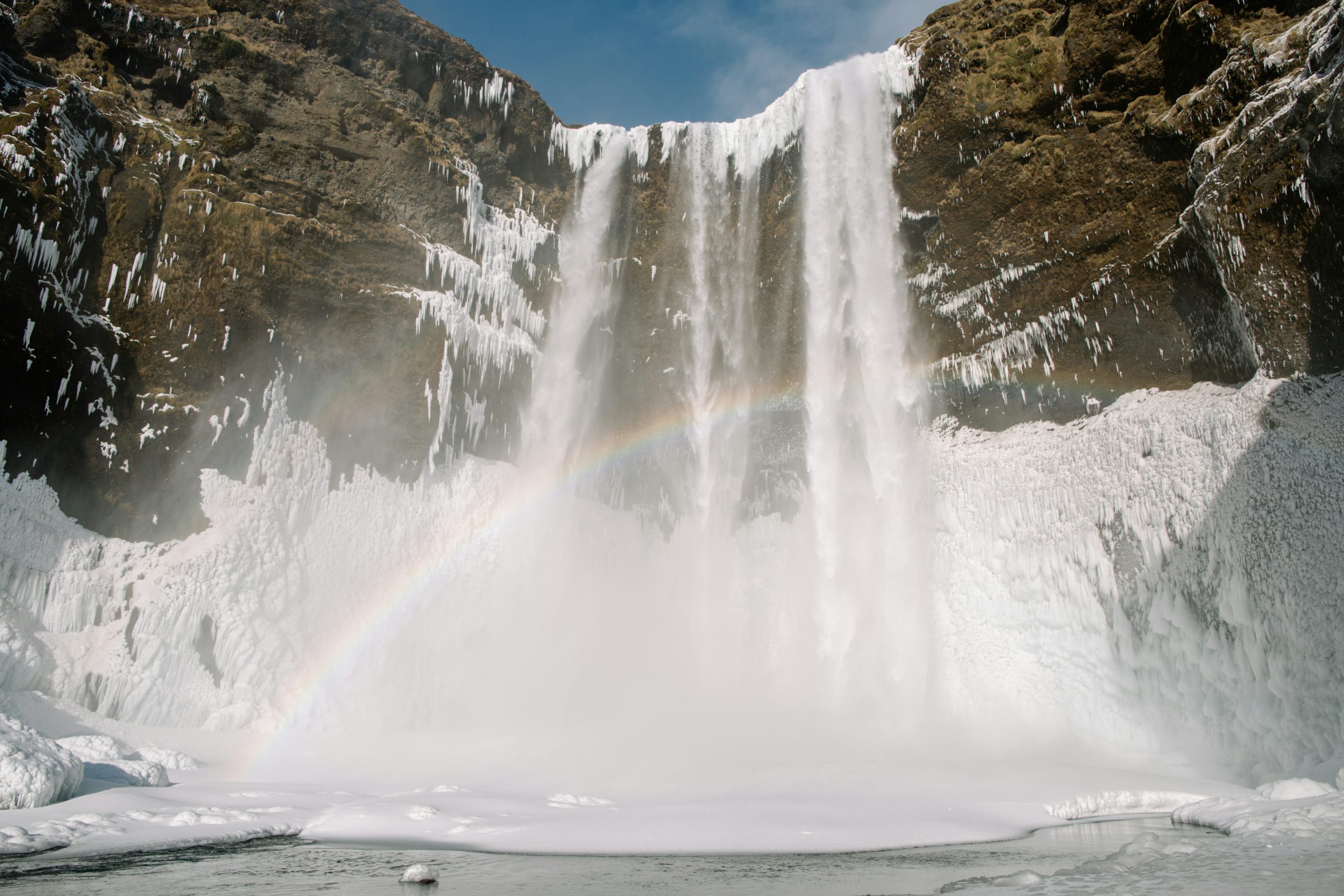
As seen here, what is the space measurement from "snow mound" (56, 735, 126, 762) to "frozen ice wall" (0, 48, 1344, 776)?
3.27m

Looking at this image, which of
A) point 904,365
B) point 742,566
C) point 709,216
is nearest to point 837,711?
point 742,566

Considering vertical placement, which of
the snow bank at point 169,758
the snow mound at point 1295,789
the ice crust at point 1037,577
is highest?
the ice crust at point 1037,577

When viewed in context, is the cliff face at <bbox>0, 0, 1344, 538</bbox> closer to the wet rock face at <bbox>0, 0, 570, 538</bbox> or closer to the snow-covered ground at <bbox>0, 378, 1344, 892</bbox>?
the wet rock face at <bbox>0, 0, 570, 538</bbox>

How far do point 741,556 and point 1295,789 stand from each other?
47.8 ft

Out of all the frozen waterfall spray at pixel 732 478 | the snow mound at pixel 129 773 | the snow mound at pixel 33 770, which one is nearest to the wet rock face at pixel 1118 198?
the frozen waterfall spray at pixel 732 478

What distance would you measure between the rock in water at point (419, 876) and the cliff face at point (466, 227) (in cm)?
1314

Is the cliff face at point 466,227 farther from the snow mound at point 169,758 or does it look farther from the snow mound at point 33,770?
the snow mound at point 33,770

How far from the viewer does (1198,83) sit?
597 inches

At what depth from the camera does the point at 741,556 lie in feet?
77.4

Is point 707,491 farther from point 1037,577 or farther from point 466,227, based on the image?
point 466,227

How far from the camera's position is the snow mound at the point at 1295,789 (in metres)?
10.1

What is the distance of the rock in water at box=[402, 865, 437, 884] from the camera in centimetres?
622

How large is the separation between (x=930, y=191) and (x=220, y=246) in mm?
15719

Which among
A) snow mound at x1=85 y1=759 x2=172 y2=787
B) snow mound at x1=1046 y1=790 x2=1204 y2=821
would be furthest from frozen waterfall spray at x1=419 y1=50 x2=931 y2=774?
snow mound at x1=85 y1=759 x2=172 y2=787
